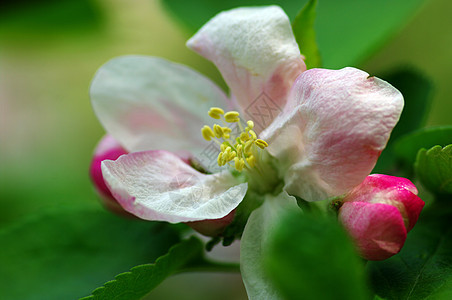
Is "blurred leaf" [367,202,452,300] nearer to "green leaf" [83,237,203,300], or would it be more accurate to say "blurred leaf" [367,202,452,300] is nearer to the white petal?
the white petal

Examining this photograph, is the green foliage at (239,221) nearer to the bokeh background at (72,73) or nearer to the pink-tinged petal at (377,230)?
the pink-tinged petal at (377,230)

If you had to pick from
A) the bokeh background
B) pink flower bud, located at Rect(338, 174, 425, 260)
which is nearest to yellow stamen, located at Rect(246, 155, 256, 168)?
pink flower bud, located at Rect(338, 174, 425, 260)

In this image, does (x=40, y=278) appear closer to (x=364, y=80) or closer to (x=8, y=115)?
(x=364, y=80)

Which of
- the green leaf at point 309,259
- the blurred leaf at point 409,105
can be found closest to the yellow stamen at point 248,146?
the blurred leaf at point 409,105

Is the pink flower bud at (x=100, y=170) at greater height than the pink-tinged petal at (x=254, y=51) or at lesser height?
lesser

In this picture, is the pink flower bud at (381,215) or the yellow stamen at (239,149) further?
the yellow stamen at (239,149)

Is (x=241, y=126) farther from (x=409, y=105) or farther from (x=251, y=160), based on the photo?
(x=409, y=105)
